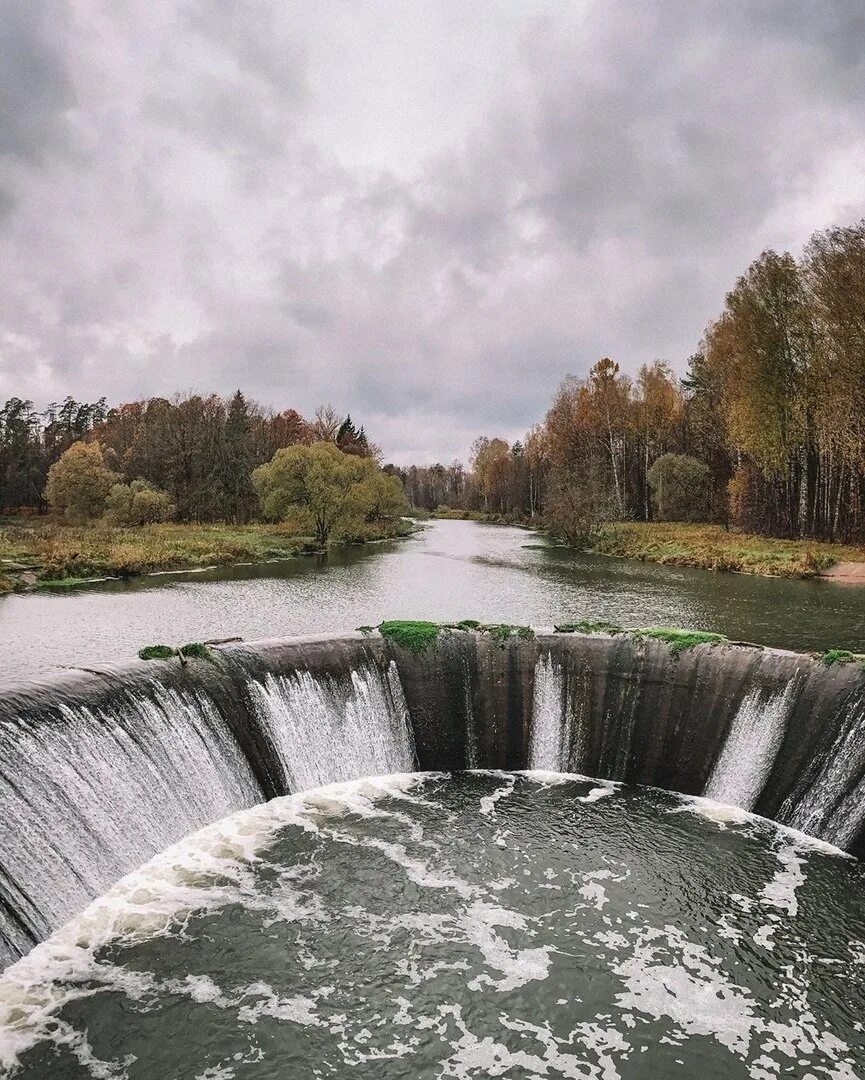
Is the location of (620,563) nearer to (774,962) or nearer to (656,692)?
(656,692)

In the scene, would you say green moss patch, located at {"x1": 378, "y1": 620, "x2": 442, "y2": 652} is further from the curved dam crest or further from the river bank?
the river bank

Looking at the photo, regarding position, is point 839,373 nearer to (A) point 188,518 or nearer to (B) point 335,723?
(B) point 335,723

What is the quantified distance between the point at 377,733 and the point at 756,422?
33.1 metres

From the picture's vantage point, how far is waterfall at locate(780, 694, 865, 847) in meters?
9.48

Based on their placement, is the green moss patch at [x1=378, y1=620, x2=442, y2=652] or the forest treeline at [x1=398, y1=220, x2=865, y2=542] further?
the forest treeline at [x1=398, y1=220, x2=865, y2=542]

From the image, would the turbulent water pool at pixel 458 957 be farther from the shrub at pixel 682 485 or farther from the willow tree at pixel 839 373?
the shrub at pixel 682 485

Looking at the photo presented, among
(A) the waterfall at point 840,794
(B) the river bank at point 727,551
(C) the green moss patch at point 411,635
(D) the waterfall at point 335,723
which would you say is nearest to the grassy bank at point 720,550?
(B) the river bank at point 727,551

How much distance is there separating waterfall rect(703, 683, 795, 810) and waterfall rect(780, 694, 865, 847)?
25.1 inches

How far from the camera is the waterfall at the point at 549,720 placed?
12273mm

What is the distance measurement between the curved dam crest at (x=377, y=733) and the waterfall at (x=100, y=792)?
2 cm

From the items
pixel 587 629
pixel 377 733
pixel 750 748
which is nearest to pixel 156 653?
pixel 377 733

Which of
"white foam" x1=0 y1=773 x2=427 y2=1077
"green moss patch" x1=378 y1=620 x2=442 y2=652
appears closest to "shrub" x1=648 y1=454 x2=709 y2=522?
"green moss patch" x1=378 y1=620 x2=442 y2=652

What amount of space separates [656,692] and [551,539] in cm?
4414

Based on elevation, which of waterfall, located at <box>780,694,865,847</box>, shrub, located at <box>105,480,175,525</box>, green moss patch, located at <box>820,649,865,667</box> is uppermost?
shrub, located at <box>105,480,175,525</box>
